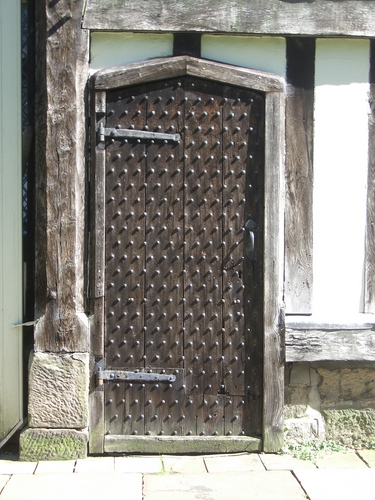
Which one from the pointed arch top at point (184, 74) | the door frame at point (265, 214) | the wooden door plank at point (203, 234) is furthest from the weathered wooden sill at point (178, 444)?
the pointed arch top at point (184, 74)

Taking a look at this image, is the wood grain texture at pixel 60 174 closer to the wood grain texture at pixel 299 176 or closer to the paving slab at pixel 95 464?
the paving slab at pixel 95 464

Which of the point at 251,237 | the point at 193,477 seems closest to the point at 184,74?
the point at 251,237

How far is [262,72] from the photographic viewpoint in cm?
474

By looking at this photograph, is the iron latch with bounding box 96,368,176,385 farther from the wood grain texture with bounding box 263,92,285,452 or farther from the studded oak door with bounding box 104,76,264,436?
the wood grain texture with bounding box 263,92,285,452

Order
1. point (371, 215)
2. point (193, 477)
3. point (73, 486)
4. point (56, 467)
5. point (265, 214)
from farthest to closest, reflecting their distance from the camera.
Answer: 1. point (371, 215)
2. point (265, 214)
3. point (56, 467)
4. point (193, 477)
5. point (73, 486)

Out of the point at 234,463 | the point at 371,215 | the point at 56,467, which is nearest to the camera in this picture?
the point at 56,467

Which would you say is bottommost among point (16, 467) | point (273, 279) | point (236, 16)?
point (16, 467)

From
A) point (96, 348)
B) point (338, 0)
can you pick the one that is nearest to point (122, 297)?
point (96, 348)

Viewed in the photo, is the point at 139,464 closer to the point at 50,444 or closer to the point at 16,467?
the point at 50,444

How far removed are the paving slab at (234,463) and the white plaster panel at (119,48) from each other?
8.18 feet

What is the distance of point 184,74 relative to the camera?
4.70 metres

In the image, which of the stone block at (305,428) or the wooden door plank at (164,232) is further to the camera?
the stone block at (305,428)

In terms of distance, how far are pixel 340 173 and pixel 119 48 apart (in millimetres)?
1575

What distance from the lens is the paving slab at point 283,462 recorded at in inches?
181
